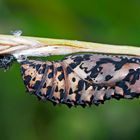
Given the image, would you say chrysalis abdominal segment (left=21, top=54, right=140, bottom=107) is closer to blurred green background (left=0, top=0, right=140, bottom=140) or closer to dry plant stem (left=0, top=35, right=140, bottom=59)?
dry plant stem (left=0, top=35, right=140, bottom=59)

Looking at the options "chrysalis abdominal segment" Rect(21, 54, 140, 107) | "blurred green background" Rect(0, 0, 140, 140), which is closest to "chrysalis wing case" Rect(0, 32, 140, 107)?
"chrysalis abdominal segment" Rect(21, 54, 140, 107)

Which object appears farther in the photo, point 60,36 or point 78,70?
point 60,36

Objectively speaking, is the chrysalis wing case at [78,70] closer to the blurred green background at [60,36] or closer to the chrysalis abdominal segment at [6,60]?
the chrysalis abdominal segment at [6,60]

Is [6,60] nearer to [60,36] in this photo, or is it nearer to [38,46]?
[38,46]

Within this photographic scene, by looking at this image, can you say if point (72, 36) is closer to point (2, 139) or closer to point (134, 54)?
point (2, 139)

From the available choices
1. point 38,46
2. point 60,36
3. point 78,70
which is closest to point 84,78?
point 78,70
